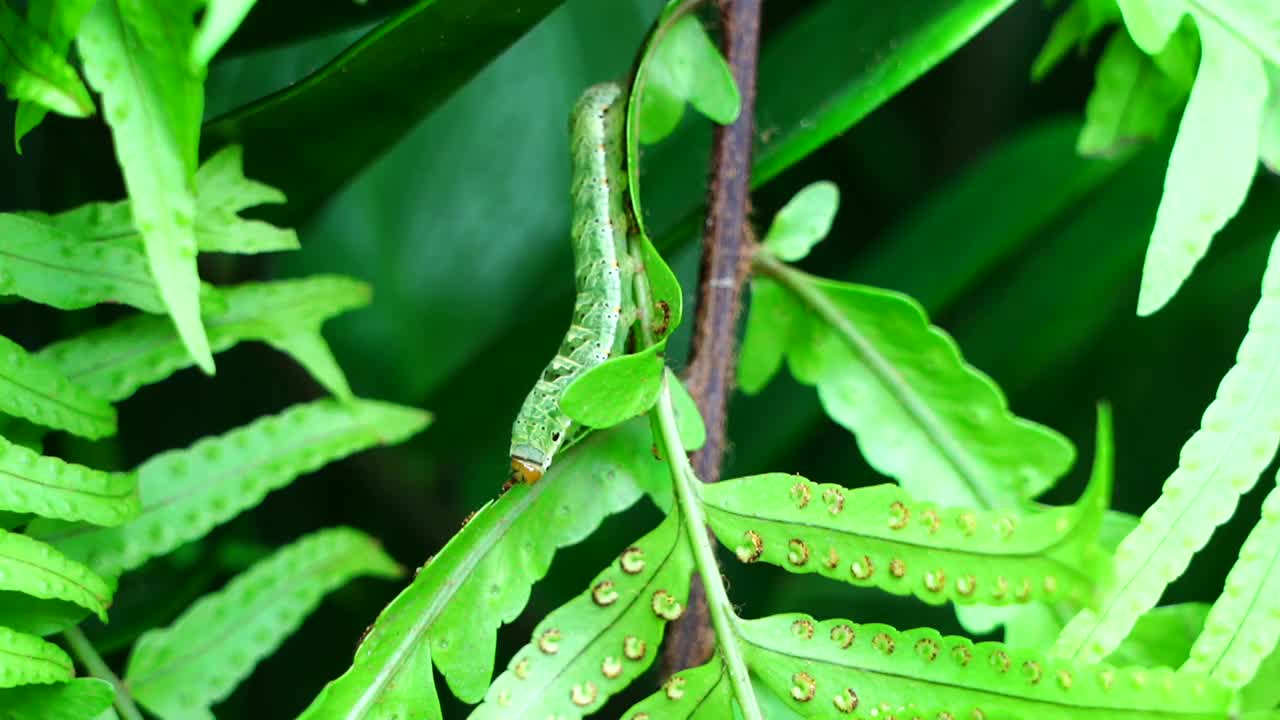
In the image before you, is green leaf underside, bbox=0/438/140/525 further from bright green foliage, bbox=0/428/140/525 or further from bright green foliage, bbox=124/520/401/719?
bright green foliage, bbox=124/520/401/719

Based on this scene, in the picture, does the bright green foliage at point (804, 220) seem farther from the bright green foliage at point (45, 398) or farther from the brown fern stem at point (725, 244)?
the bright green foliage at point (45, 398)

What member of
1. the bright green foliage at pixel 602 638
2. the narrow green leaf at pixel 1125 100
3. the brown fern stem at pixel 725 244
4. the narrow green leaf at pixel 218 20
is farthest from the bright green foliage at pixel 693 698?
the narrow green leaf at pixel 1125 100

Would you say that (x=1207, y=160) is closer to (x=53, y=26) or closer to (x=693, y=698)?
(x=693, y=698)

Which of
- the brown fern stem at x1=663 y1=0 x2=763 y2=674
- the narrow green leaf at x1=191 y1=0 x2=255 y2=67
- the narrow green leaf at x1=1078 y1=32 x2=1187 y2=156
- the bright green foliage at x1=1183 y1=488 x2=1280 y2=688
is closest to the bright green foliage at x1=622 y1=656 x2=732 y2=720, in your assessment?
the brown fern stem at x1=663 y1=0 x2=763 y2=674

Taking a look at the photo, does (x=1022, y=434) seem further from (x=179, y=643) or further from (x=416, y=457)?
(x=416, y=457)

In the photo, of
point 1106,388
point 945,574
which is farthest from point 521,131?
point 945,574

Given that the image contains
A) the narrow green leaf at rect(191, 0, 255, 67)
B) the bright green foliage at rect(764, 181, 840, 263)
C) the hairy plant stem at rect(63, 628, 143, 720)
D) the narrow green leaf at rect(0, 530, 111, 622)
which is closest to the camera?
the narrow green leaf at rect(191, 0, 255, 67)
